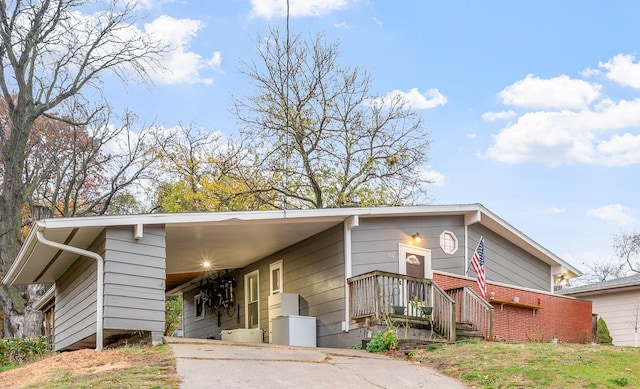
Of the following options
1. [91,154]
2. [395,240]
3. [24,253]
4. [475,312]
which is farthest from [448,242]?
[91,154]

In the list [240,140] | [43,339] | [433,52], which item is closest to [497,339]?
[433,52]

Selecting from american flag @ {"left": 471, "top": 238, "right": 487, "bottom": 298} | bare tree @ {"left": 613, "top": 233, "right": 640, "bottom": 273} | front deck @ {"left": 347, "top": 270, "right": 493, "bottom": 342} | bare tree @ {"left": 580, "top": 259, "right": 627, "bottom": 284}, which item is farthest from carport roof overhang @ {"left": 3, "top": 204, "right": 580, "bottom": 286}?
bare tree @ {"left": 580, "top": 259, "right": 627, "bottom": 284}

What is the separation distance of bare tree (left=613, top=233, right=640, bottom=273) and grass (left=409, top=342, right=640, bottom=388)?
31348 mm

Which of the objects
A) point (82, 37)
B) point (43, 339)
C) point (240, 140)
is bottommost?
point (43, 339)

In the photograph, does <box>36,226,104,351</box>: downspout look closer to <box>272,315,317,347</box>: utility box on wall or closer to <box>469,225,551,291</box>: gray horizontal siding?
<box>272,315,317,347</box>: utility box on wall

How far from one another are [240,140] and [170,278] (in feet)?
33.9

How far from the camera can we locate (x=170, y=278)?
2103 centimetres

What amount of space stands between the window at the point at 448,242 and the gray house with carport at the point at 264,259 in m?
0.02

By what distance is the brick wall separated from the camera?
51.5 ft

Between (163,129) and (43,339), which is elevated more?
(163,129)

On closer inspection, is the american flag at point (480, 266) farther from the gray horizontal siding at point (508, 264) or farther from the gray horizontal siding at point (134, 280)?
the gray horizontal siding at point (134, 280)

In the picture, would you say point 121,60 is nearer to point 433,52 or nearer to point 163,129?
point 163,129

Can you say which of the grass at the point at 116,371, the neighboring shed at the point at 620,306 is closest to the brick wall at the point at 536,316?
the neighboring shed at the point at 620,306

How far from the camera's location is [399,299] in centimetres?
1410
